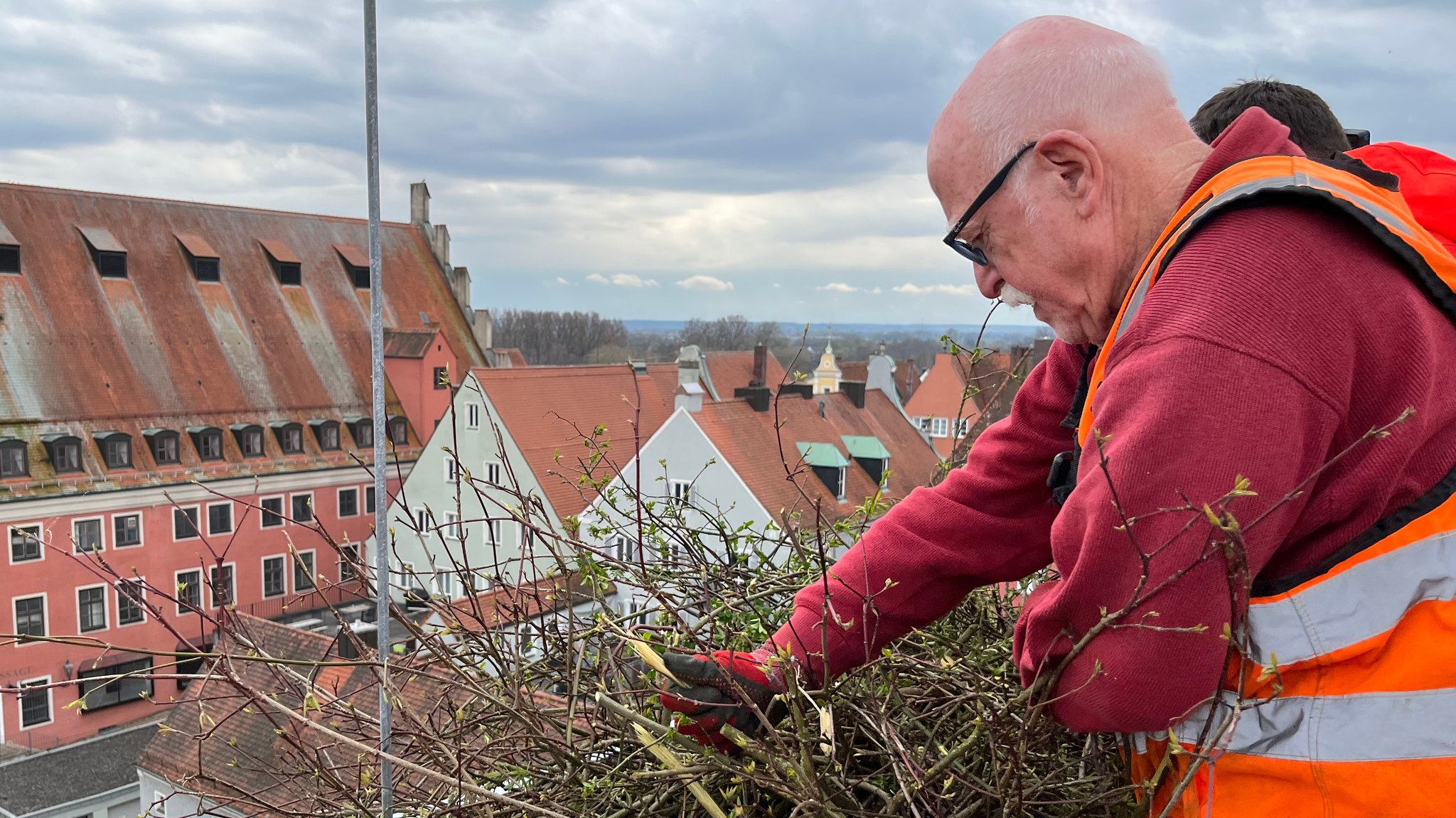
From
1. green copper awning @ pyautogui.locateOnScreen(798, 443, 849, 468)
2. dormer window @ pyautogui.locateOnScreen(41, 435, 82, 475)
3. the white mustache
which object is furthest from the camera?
dormer window @ pyautogui.locateOnScreen(41, 435, 82, 475)

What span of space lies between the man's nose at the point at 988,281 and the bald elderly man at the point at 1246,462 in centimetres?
16

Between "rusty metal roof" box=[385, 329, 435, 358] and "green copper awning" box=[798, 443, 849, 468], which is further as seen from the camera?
"rusty metal roof" box=[385, 329, 435, 358]

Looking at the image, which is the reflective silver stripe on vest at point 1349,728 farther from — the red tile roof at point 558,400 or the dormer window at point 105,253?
the dormer window at point 105,253

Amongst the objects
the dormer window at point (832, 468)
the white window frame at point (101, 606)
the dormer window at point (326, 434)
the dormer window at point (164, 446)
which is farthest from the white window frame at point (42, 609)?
the dormer window at point (832, 468)

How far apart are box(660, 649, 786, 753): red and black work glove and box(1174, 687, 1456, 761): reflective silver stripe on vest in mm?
644

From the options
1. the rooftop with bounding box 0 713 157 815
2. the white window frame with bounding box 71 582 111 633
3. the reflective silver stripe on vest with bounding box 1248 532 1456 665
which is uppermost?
the reflective silver stripe on vest with bounding box 1248 532 1456 665

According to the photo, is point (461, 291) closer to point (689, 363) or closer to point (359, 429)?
point (359, 429)

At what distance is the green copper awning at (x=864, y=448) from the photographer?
15.8 metres

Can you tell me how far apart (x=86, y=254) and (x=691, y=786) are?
2759 cm

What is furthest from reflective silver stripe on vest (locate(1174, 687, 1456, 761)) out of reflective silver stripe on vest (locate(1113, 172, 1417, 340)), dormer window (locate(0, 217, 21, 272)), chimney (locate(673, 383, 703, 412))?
dormer window (locate(0, 217, 21, 272))

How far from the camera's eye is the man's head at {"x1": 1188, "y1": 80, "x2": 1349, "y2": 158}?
2.63m

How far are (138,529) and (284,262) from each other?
886 cm

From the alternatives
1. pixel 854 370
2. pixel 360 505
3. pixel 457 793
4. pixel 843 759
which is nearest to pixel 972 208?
pixel 843 759

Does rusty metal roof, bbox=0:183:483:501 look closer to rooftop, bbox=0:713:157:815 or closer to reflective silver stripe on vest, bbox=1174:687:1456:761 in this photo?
rooftop, bbox=0:713:157:815
